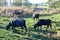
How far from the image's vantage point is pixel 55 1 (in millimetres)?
17547

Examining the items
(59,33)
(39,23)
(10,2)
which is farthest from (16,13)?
(10,2)

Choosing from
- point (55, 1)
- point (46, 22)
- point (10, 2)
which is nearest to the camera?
point (55, 1)

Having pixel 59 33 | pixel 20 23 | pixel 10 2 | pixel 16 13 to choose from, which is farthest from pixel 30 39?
pixel 10 2

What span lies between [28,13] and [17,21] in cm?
1924

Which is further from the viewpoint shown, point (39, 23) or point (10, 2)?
point (10, 2)

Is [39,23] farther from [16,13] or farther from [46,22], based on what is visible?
[16,13]

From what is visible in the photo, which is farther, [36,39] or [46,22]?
[46,22]

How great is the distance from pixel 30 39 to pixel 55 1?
17.3 feet

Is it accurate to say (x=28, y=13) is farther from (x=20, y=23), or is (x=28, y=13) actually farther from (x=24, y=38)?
(x=24, y=38)

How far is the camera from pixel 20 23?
18.0 m

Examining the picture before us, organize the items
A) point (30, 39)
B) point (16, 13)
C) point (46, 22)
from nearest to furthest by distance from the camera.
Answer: point (30, 39)
point (46, 22)
point (16, 13)

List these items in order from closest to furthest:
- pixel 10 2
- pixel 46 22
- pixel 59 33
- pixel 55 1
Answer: pixel 59 33
pixel 55 1
pixel 46 22
pixel 10 2

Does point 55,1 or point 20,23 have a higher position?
point 55,1

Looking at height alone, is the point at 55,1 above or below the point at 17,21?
above
